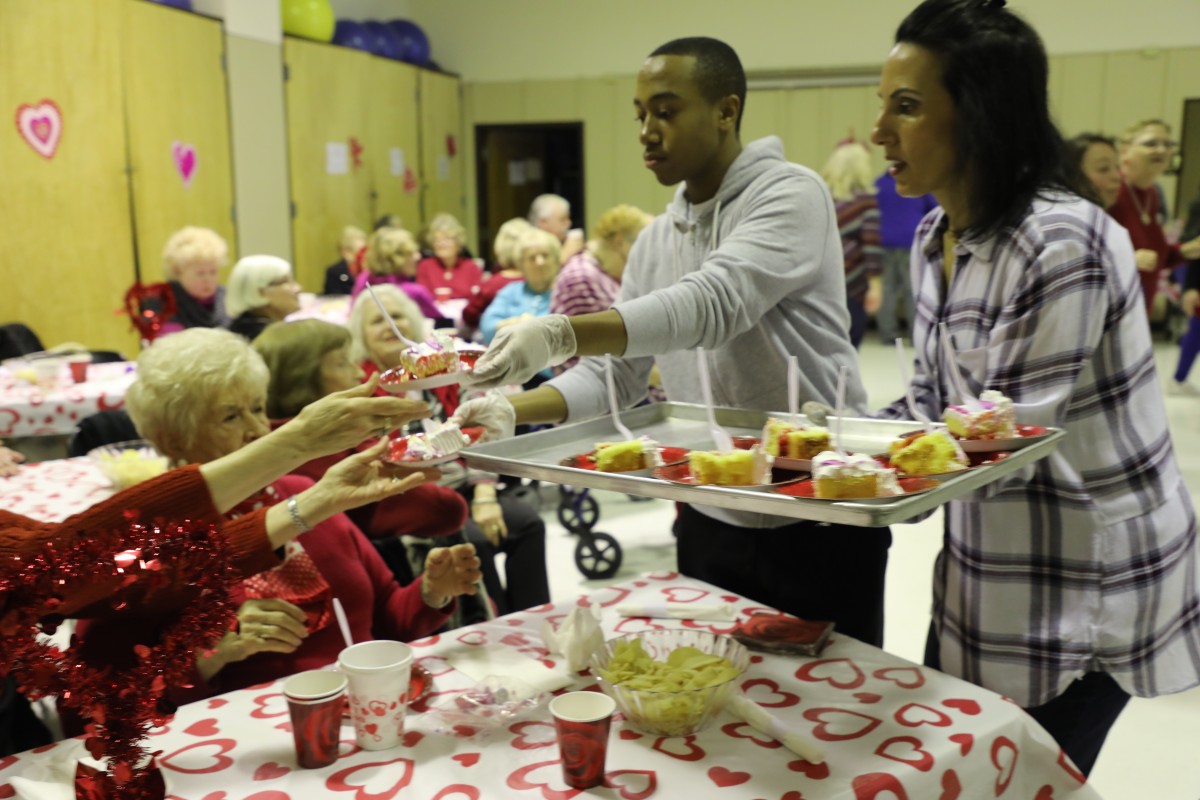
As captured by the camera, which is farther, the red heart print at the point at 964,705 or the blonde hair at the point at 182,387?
the blonde hair at the point at 182,387

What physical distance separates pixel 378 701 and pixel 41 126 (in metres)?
6.17

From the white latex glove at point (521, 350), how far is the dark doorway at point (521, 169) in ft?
32.2

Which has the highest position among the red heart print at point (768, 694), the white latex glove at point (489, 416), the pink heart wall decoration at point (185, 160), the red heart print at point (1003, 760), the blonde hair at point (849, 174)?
the pink heart wall decoration at point (185, 160)

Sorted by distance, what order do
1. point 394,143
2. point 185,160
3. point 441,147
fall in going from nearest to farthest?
point 185,160 → point 394,143 → point 441,147

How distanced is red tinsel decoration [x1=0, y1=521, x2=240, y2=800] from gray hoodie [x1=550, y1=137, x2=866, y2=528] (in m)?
0.74

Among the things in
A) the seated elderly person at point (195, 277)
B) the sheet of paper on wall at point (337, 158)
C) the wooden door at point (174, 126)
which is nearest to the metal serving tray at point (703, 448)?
the seated elderly person at point (195, 277)

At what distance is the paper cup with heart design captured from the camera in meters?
1.33

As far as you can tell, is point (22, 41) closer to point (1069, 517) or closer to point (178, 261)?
point (178, 261)

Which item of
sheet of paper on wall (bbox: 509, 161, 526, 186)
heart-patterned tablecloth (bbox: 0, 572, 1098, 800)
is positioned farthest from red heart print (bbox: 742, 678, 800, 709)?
sheet of paper on wall (bbox: 509, 161, 526, 186)

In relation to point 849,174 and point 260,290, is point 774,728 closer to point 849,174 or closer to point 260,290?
point 260,290

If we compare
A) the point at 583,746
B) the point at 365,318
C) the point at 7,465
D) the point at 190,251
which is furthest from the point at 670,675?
the point at 190,251

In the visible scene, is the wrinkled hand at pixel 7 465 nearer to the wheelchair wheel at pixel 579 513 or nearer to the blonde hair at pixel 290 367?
the blonde hair at pixel 290 367

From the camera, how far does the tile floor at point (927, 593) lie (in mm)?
2605

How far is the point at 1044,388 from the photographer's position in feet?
4.98
